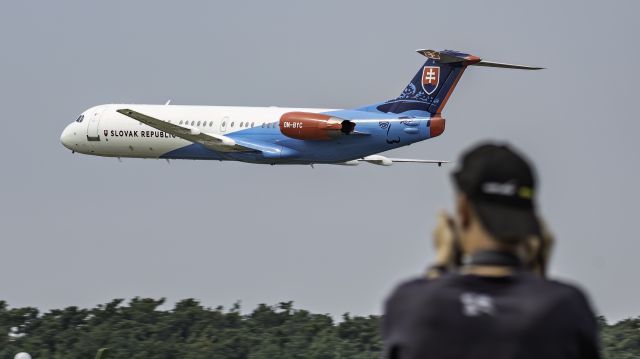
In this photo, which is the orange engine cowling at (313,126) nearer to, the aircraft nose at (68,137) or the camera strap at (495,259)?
the aircraft nose at (68,137)

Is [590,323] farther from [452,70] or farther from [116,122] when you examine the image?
[116,122]

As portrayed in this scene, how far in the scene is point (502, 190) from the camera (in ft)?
25.3

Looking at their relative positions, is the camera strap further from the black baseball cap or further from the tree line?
the tree line

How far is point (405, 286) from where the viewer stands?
7699mm

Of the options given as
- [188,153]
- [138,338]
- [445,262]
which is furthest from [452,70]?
[445,262]

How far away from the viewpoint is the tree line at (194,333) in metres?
63.1

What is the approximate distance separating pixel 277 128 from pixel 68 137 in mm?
12078

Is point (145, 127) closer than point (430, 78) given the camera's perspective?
No

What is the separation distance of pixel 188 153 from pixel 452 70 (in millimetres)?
→ 13037

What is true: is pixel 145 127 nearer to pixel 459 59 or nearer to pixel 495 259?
pixel 459 59

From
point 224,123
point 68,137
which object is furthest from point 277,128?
point 68,137

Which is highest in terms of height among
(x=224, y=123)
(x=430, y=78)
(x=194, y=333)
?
(x=430, y=78)

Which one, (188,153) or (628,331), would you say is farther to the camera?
(188,153)

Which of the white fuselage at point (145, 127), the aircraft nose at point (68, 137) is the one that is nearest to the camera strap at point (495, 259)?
the white fuselage at point (145, 127)
